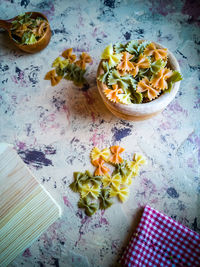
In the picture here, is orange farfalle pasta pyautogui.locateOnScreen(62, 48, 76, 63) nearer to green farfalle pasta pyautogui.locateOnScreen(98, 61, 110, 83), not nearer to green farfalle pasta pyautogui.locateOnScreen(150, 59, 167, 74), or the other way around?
green farfalle pasta pyautogui.locateOnScreen(98, 61, 110, 83)

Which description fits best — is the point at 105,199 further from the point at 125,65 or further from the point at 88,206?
the point at 125,65

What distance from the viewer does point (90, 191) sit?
1.12m

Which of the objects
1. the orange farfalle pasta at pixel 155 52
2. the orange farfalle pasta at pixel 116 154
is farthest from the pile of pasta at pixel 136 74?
the orange farfalle pasta at pixel 116 154

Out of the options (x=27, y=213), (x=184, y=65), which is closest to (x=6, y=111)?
(x=27, y=213)

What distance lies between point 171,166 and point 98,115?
1.53ft

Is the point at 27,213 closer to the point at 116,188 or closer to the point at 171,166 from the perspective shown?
the point at 116,188

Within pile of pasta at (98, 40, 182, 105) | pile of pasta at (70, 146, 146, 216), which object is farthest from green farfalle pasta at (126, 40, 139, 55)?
pile of pasta at (70, 146, 146, 216)

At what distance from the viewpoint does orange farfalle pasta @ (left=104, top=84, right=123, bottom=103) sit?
923mm

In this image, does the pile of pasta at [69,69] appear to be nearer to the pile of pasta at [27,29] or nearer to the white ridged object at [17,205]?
the pile of pasta at [27,29]

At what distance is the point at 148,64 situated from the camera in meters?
0.96

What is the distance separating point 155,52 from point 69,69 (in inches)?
20.6

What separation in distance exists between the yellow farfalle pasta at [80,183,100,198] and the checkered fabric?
0.84 feet

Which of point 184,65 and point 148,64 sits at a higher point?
point 148,64

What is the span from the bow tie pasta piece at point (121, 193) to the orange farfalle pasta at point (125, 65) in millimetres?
556
